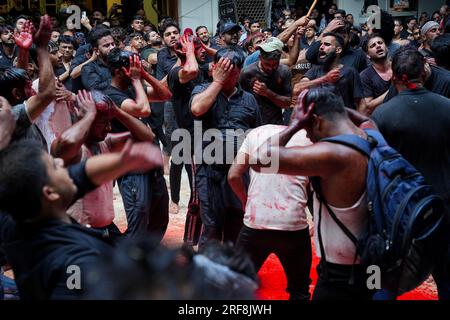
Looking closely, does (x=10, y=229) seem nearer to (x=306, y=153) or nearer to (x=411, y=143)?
(x=306, y=153)

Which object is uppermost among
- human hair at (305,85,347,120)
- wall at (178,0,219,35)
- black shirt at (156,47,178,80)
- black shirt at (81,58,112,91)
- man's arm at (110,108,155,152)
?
human hair at (305,85,347,120)

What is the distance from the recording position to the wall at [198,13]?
657 inches

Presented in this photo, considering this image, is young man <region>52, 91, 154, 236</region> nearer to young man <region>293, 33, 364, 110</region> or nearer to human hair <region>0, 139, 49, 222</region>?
human hair <region>0, 139, 49, 222</region>

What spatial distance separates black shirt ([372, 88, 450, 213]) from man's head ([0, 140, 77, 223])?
233 cm

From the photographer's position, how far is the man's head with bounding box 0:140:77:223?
91.9 inches

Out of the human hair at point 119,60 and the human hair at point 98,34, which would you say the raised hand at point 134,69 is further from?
the human hair at point 98,34

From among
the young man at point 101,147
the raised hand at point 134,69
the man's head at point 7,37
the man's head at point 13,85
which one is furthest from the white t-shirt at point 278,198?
the man's head at point 7,37

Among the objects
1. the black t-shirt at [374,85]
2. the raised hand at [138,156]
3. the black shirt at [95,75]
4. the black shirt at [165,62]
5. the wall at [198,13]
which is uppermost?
the raised hand at [138,156]

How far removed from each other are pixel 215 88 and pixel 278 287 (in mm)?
1624

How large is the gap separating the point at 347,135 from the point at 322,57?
3.36 m

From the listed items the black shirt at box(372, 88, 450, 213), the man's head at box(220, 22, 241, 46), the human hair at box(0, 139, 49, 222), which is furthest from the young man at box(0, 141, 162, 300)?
the man's head at box(220, 22, 241, 46)

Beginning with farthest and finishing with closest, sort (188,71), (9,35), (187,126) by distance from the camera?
1. (9,35)
2. (187,126)
3. (188,71)

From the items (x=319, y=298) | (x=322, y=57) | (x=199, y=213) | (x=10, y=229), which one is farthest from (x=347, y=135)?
(x=322, y=57)

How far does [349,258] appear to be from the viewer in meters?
3.20
